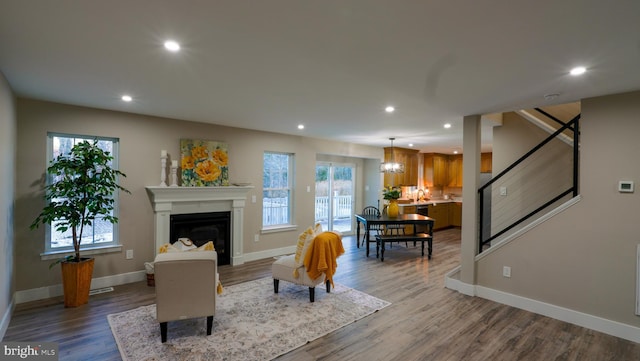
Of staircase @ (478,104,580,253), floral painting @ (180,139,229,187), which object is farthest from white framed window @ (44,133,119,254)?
staircase @ (478,104,580,253)

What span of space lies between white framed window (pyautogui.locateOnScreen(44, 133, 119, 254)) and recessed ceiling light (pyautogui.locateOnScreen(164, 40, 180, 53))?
8.97ft

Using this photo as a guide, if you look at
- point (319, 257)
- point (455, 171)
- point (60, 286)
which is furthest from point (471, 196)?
point (455, 171)

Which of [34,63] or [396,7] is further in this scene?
[34,63]

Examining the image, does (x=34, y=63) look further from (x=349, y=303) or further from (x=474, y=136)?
(x=474, y=136)

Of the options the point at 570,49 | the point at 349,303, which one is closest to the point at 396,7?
the point at 570,49

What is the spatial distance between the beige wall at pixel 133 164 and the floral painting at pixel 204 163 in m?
A: 0.14

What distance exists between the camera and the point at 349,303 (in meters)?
3.58

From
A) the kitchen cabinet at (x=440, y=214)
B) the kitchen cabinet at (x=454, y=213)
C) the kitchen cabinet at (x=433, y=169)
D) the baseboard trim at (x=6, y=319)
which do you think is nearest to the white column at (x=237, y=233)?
the baseboard trim at (x=6, y=319)

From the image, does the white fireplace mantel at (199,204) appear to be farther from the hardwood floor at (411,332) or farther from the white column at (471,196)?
the white column at (471,196)

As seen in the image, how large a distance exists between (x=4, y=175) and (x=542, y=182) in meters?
6.35

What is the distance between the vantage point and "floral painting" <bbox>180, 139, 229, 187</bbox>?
15.3 ft

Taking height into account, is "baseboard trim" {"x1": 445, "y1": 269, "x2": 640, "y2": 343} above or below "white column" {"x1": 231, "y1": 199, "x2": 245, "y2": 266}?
below

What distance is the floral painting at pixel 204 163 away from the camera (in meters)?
4.65

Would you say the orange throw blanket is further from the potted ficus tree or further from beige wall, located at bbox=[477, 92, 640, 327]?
the potted ficus tree
